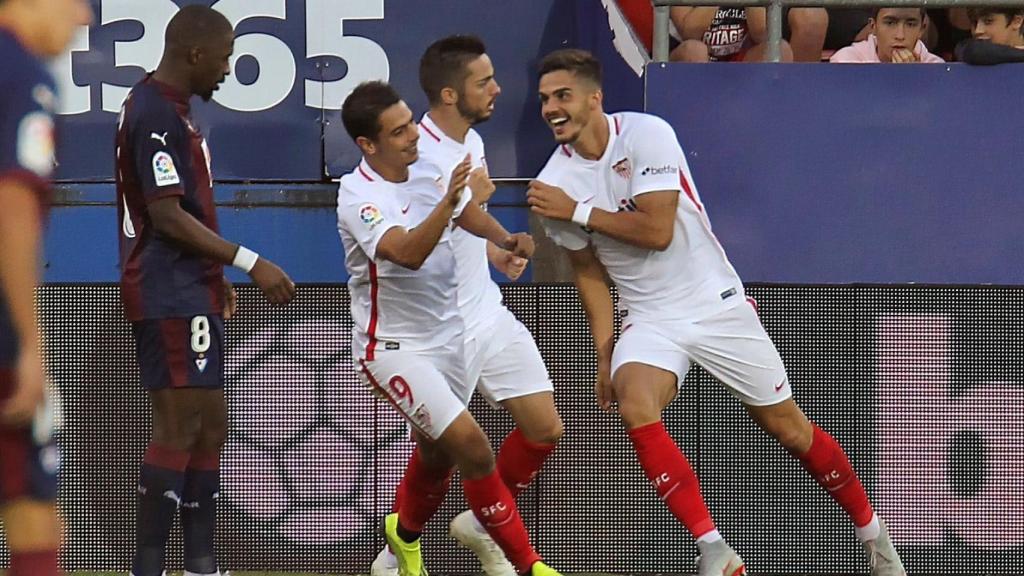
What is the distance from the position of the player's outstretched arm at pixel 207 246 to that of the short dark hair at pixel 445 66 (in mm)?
1536

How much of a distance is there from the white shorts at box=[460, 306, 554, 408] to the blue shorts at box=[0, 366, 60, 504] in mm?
2984

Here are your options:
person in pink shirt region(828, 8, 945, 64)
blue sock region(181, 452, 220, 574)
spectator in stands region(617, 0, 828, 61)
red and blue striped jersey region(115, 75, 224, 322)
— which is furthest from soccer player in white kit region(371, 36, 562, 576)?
person in pink shirt region(828, 8, 945, 64)

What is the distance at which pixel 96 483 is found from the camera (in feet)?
24.8

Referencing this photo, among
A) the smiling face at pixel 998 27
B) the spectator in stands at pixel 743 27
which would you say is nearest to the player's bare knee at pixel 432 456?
the spectator in stands at pixel 743 27

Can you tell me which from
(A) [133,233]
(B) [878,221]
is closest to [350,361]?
(A) [133,233]

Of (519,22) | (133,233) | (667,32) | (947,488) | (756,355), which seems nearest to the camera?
(133,233)

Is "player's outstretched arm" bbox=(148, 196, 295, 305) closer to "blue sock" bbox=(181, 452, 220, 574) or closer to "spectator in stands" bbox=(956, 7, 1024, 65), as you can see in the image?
"blue sock" bbox=(181, 452, 220, 574)

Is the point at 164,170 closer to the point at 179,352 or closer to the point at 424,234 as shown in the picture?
the point at 179,352

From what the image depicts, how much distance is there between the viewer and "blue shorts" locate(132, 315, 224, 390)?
6.26 meters

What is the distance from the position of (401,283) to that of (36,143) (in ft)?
8.64

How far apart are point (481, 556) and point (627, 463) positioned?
30.6 inches

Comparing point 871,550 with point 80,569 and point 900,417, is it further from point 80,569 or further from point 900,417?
point 80,569

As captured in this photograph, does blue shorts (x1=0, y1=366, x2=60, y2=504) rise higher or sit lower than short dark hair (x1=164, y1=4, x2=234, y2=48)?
lower

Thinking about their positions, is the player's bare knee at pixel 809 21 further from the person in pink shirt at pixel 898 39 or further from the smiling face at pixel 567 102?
the smiling face at pixel 567 102
